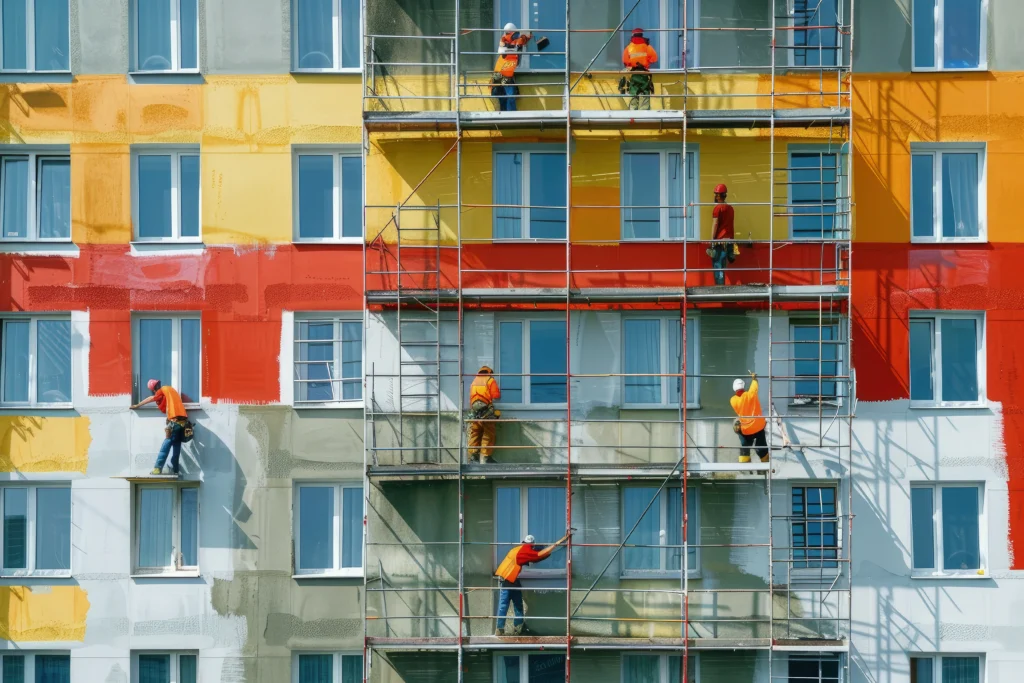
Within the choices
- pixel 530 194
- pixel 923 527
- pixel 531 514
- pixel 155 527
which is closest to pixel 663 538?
pixel 531 514

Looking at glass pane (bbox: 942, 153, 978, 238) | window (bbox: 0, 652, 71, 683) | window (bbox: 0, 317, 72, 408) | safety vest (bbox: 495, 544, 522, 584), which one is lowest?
window (bbox: 0, 652, 71, 683)

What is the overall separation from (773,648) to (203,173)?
41.1 ft

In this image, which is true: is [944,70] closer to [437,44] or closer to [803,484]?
[803,484]

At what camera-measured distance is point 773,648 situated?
18.0 meters

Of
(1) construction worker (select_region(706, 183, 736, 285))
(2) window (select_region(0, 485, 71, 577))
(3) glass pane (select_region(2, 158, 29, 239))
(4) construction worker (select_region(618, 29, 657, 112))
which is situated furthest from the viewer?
(3) glass pane (select_region(2, 158, 29, 239))

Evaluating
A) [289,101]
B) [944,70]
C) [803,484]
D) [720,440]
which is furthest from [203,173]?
[944,70]

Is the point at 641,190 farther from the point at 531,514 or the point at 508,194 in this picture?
the point at 531,514

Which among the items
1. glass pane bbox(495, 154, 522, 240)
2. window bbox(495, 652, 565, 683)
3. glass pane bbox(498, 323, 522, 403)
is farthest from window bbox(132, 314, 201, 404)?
window bbox(495, 652, 565, 683)

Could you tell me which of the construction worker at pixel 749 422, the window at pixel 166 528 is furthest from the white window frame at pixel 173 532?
the construction worker at pixel 749 422

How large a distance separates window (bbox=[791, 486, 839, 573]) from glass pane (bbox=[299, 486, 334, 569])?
7.97 metres

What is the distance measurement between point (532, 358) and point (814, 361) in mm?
4836

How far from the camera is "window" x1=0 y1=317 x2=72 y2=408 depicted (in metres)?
19.3

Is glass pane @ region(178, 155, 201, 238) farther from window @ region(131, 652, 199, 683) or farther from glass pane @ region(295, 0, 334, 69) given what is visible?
window @ region(131, 652, 199, 683)

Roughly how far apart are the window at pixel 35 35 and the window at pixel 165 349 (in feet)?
15.9
